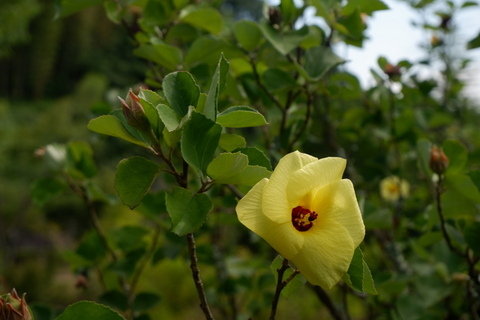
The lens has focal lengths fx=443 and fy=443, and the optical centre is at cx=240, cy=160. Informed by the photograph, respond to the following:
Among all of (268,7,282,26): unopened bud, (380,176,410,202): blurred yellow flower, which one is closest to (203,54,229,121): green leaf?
(268,7,282,26): unopened bud

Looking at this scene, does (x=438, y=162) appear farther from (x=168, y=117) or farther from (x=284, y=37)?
(x=168, y=117)

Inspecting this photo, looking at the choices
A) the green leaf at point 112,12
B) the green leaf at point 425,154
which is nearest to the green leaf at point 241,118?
the green leaf at point 425,154

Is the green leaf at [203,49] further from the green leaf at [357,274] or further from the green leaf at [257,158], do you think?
the green leaf at [357,274]

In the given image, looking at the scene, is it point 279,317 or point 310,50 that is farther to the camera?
point 279,317

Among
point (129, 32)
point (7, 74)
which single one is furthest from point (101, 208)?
point (7, 74)

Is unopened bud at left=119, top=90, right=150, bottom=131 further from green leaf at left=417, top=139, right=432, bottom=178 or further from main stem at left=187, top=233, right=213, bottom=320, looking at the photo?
green leaf at left=417, top=139, right=432, bottom=178

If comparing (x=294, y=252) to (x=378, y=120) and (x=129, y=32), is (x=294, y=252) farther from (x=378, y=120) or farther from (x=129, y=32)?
(x=378, y=120)
